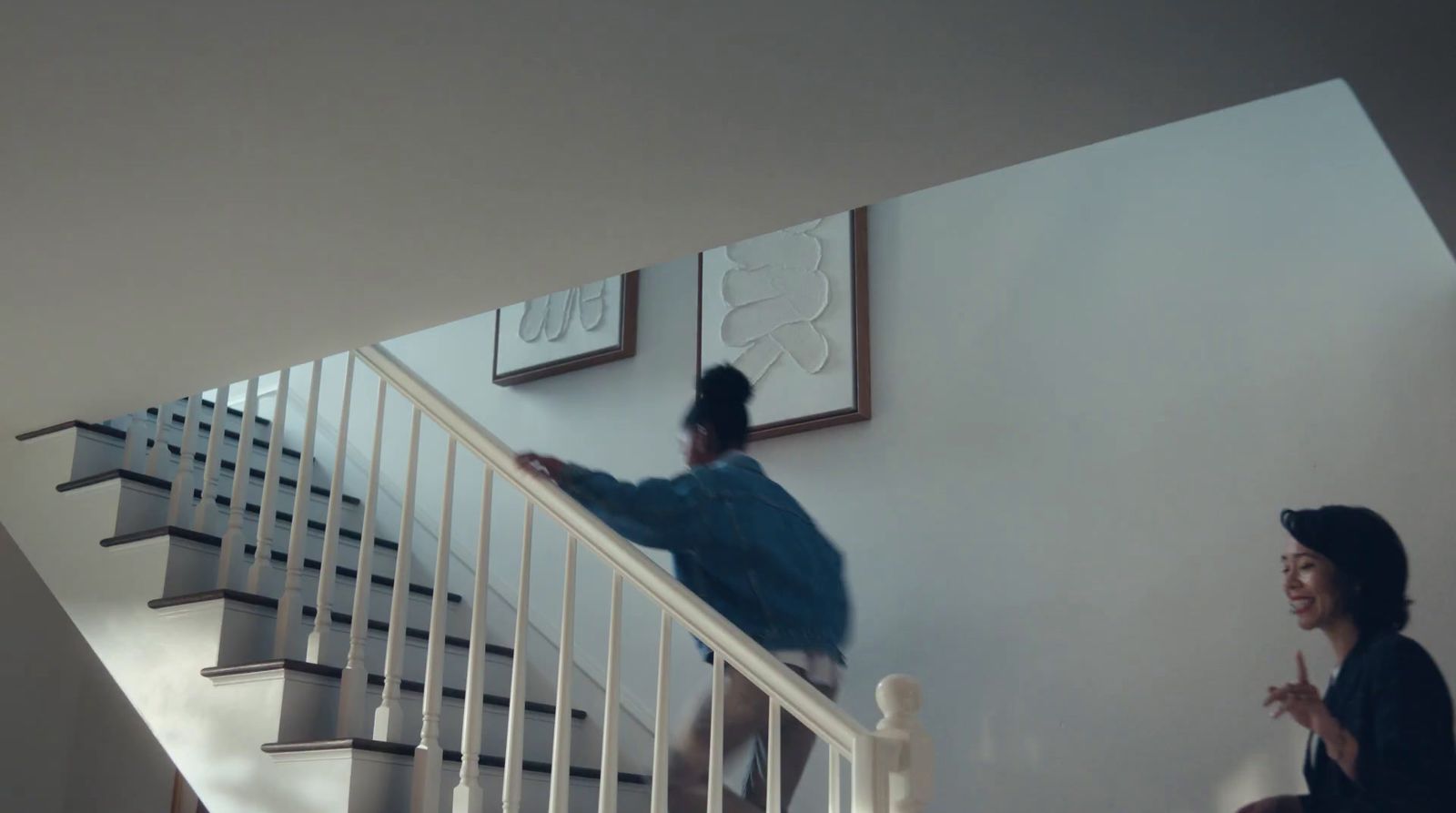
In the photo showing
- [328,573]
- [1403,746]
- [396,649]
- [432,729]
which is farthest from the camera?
[328,573]

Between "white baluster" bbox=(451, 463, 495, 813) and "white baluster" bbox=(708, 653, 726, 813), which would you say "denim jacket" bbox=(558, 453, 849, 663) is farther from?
"white baluster" bbox=(708, 653, 726, 813)

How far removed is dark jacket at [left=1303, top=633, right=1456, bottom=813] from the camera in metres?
2.46

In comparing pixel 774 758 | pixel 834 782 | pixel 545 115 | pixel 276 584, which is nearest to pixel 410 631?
pixel 276 584

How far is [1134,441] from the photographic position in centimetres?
305

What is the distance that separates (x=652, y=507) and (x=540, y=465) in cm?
63

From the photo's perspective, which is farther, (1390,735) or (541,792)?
(541,792)

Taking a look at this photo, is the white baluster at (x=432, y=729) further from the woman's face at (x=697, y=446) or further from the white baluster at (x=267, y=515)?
the woman's face at (x=697, y=446)

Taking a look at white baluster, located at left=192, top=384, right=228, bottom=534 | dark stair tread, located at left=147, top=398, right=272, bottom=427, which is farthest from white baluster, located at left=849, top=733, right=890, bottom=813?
dark stair tread, located at left=147, top=398, right=272, bottom=427

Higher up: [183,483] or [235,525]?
[183,483]

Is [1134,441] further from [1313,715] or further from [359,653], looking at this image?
[359,653]

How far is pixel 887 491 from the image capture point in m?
3.41

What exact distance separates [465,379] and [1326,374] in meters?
2.93

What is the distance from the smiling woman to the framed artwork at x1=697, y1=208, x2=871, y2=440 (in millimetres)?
1206

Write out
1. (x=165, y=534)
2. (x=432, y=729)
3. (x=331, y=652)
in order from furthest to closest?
(x=331, y=652)
(x=165, y=534)
(x=432, y=729)
